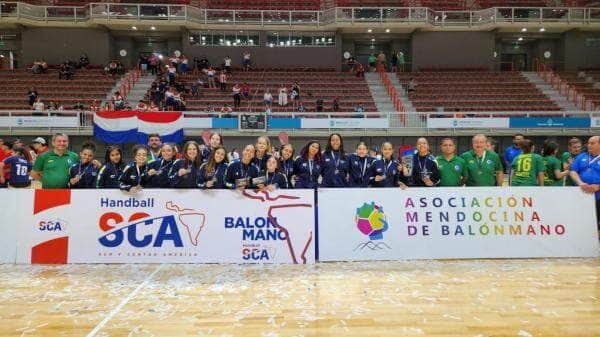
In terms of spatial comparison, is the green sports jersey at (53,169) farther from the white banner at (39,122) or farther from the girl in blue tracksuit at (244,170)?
the white banner at (39,122)

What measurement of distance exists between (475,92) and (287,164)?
21000 millimetres

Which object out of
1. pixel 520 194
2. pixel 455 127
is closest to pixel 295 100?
pixel 455 127

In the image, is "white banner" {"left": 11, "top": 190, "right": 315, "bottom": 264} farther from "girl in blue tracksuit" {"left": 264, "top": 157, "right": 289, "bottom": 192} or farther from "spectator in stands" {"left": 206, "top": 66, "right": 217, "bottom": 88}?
"spectator in stands" {"left": 206, "top": 66, "right": 217, "bottom": 88}

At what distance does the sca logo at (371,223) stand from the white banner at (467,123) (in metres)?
14.4

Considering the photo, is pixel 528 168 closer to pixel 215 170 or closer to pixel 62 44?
pixel 215 170

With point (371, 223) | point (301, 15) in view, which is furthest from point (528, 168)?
point (301, 15)

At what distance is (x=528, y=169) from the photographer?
681 cm

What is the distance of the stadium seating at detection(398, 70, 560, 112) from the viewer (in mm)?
22605

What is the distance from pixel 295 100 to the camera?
23047 mm

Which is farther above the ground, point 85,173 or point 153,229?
point 85,173

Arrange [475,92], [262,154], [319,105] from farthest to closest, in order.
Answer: [475,92] → [319,105] → [262,154]

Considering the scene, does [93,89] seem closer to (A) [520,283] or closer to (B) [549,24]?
(A) [520,283]

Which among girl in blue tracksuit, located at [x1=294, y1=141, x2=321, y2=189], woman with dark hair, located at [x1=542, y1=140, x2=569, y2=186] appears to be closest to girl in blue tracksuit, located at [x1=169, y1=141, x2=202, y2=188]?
girl in blue tracksuit, located at [x1=294, y1=141, x2=321, y2=189]

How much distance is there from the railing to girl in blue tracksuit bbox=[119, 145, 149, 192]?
72.8 feet
